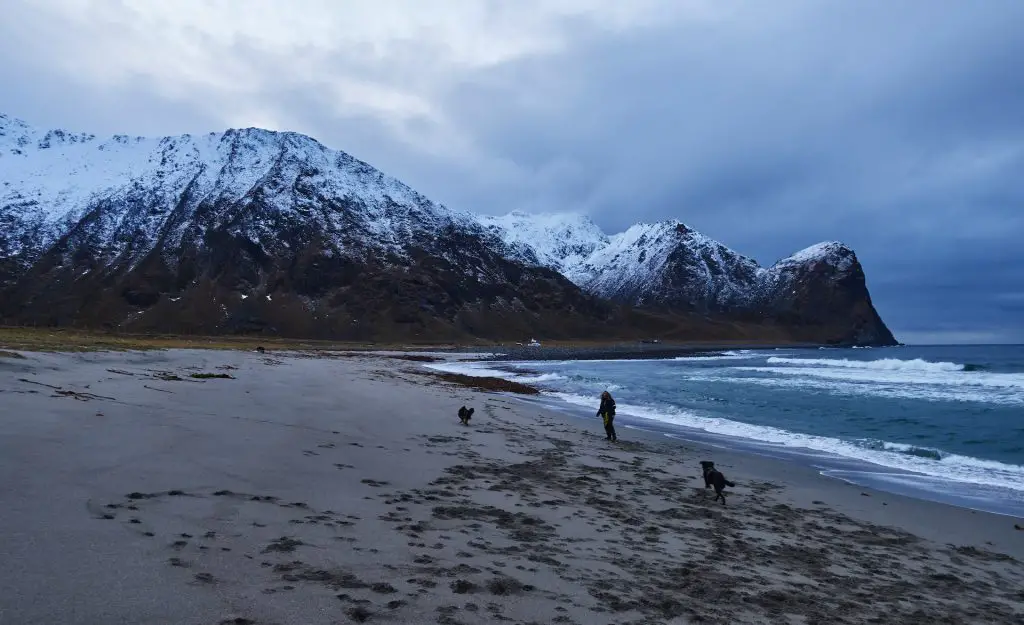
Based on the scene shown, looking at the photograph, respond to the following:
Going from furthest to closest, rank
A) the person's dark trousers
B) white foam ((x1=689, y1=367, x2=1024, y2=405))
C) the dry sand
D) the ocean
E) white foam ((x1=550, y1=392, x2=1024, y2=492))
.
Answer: white foam ((x1=689, y1=367, x2=1024, y2=405)) → the person's dark trousers → white foam ((x1=550, y1=392, x2=1024, y2=492)) → the ocean → the dry sand

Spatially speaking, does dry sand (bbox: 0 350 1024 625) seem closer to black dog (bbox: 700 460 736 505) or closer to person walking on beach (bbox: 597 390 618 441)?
black dog (bbox: 700 460 736 505)

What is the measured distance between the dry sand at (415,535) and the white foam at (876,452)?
4.73 metres

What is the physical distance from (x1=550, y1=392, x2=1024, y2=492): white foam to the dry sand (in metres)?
4.73

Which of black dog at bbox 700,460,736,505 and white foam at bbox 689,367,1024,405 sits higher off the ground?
white foam at bbox 689,367,1024,405

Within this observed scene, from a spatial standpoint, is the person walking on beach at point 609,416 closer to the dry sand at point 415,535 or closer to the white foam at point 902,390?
the dry sand at point 415,535

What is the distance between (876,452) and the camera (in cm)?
1956

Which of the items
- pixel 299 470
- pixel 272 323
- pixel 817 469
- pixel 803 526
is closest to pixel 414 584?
pixel 299 470

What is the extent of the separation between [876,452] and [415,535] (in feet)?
58.9

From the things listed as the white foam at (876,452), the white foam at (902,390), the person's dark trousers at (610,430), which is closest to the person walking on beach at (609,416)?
the person's dark trousers at (610,430)

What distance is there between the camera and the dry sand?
5090 millimetres

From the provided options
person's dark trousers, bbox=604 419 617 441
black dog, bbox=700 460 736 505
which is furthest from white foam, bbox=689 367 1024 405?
black dog, bbox=700 460 736 505

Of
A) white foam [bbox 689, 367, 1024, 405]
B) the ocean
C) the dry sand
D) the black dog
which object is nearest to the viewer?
the dry sand

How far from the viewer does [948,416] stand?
2738 cm

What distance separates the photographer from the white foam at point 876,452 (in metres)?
16.2
